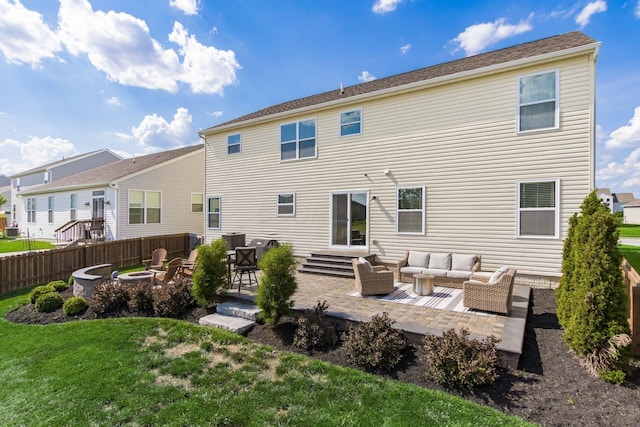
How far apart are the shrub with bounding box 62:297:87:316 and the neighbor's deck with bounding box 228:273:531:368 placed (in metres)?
3.34

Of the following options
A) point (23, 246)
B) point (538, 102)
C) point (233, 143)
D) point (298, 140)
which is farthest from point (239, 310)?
point (23, 246)

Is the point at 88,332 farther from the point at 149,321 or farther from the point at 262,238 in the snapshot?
the point at 262,238

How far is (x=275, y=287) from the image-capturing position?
5422mm

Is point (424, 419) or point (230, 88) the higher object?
point (230, 88)

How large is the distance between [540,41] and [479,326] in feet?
31.5

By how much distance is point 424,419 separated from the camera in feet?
10.4

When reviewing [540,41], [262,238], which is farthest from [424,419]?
[540,41]

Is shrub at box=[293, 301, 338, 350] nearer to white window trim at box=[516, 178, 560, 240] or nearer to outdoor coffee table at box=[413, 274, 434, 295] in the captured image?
outdoor coffee table at box=[413, 274, 434, 295]

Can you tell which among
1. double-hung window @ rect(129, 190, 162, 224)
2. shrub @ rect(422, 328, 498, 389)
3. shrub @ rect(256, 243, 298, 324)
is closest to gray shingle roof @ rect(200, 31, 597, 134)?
shrub @ rect(256, 243, 298, 324)

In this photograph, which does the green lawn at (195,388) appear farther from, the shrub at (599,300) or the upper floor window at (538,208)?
the upper floor window at (538,208)

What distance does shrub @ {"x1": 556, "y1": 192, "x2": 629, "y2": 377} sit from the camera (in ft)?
12.3

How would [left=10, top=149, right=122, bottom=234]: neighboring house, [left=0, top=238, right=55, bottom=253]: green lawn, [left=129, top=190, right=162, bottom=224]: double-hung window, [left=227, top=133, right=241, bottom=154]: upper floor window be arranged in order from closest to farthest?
[left=227, top=133, right=241, bottom=154]: upper floor window, [left=0, top=238, right=55, bottom=253]: green lawn, [left=129, top=190, right=162, bottom=224]: double-hung window, [left=10, top=149, right=122, bottom=234]: neighboring house

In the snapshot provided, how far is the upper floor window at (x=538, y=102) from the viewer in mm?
7896

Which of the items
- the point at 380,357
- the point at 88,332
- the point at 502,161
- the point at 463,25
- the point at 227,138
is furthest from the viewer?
the point at 227,138
